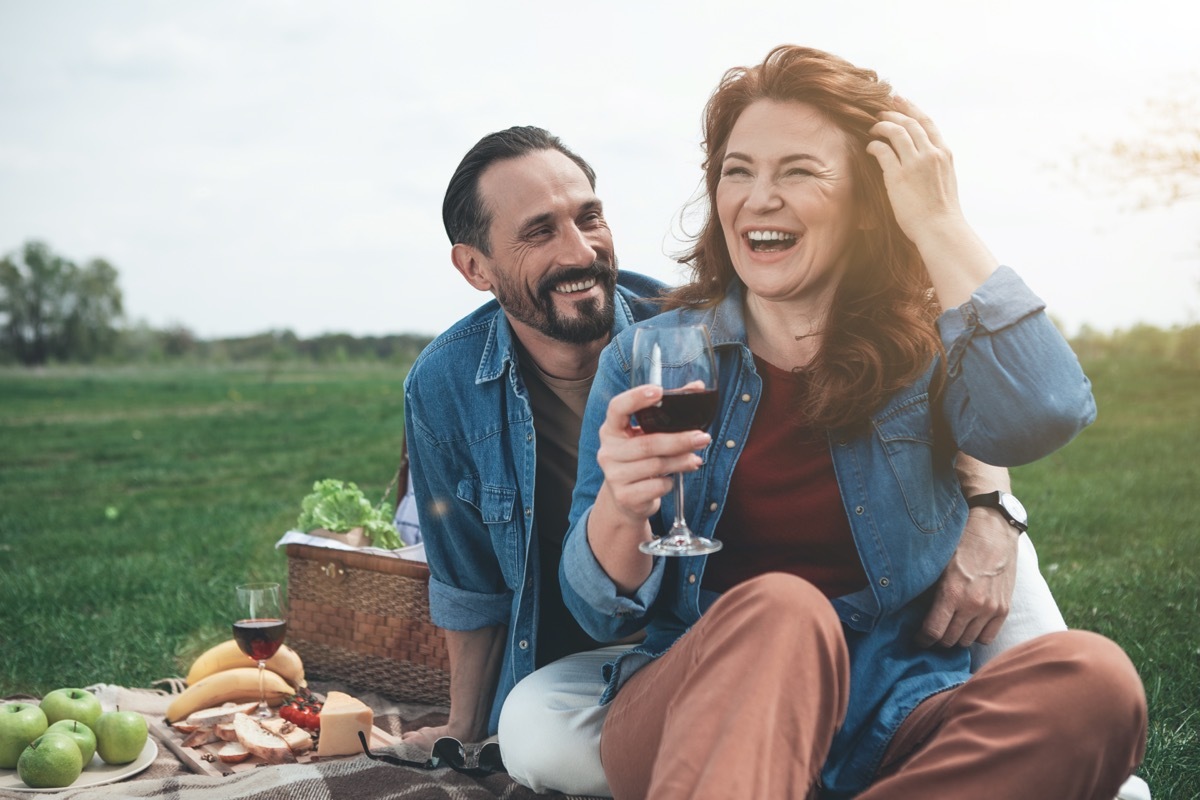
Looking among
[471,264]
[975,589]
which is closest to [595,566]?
[975,589]

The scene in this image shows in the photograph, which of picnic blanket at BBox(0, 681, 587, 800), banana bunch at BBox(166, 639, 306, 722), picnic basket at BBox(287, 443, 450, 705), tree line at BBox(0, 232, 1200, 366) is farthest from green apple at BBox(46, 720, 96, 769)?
tree line at BBox(0, 232, 1200, 366)

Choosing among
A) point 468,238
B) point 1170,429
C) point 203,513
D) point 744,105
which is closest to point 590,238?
point 468,238

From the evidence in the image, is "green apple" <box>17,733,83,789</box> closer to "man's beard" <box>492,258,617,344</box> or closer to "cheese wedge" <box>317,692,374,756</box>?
"cheese wedge" <box>317,692,374,756</box>

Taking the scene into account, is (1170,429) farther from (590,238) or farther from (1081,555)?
(590,238)

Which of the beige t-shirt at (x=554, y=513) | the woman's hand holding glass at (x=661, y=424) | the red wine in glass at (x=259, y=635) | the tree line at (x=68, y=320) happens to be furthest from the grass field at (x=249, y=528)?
the tree line at (x=68, y=320)

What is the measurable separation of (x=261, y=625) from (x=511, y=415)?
117cm

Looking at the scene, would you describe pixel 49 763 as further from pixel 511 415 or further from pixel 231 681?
pixel 511 415

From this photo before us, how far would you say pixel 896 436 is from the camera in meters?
2.57

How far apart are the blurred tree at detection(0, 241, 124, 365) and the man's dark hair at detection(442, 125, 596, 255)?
5068 centimetres

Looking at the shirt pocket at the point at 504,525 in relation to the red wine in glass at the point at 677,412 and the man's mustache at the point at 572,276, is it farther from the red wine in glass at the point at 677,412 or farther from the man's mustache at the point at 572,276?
the red wine in glass at the point at 677,412

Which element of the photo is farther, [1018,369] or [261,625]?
[261,625]

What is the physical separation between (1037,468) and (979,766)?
8.22 m

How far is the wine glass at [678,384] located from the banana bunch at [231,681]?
2453 mm

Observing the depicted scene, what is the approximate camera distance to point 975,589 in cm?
256
